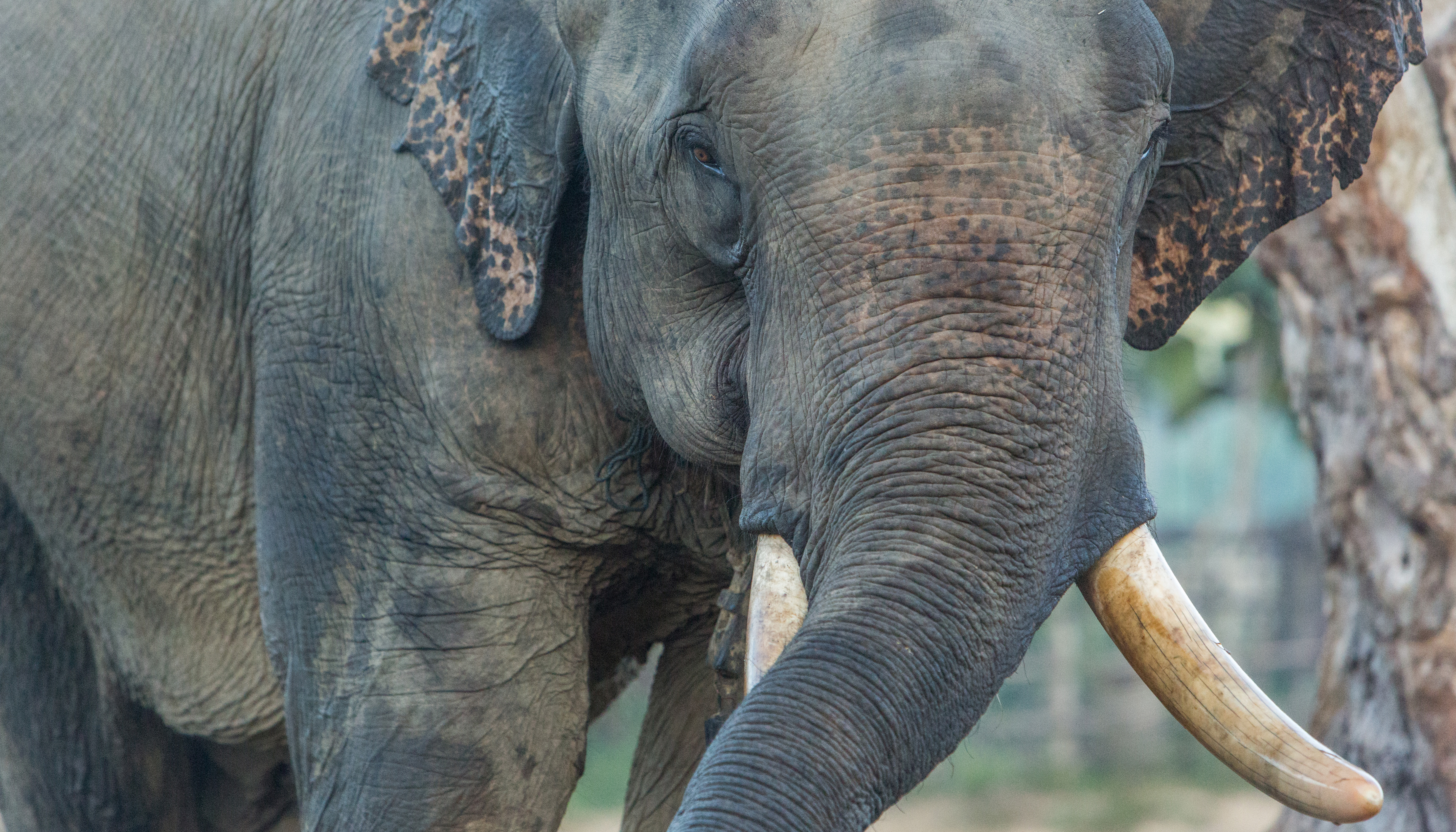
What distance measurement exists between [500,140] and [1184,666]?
3.80 ft

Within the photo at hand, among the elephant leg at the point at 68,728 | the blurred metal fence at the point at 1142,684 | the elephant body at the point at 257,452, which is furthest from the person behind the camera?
the blurred metal fence at the point at 1142,684

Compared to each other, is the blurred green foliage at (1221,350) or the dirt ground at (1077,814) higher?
the blurred green foliage at (1221,350)

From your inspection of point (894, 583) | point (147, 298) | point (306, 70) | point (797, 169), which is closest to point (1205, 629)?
point (894, 583)

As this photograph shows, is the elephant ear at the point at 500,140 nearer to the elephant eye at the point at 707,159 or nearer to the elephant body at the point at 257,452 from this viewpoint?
the elephant body at the point at 257,452

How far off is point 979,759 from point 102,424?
25.3ft

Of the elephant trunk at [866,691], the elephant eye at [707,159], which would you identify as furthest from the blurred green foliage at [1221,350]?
the elephant trunk at [866,691]

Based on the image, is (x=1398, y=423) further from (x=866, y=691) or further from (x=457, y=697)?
(x=866, y=691)

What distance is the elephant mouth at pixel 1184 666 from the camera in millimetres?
1770

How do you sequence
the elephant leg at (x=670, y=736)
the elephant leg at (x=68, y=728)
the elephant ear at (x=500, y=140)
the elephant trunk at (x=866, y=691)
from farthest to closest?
1. the elephant leg at (x=68, y=728)
2. the elephant leg at (x=670, y=736)
3. the elephant ear at (x=500, y=140)
4. the elephant trunk at (x=866, y=691)

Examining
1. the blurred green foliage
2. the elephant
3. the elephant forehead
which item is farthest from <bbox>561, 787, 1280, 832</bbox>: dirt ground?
the elephant forehead

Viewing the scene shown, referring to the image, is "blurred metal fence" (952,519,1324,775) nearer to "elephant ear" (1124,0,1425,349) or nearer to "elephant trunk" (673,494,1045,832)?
"elephant ear" (1124,0,1425,349)

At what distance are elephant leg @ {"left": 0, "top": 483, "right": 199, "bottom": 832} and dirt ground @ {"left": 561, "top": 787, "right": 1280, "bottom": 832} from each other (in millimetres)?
5135

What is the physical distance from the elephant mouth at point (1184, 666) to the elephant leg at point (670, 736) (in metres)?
1.12

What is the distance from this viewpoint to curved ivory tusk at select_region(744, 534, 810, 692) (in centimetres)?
190
